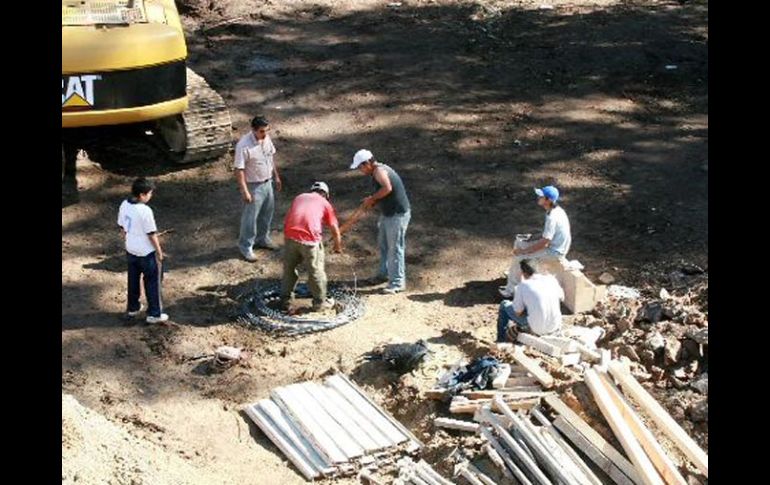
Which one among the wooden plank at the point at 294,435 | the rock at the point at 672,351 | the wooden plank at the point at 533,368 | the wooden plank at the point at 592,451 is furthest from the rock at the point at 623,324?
the wooden plank at the point at 294,435

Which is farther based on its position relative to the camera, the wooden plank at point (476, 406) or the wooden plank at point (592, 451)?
the wooden plank at point (476, 406)

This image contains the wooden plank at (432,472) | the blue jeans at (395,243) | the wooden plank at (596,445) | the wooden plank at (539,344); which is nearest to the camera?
Answer: the wooden plank at (596,445)

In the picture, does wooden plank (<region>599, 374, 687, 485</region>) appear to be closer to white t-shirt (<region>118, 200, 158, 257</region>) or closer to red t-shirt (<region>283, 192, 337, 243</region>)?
red t-shirt (<region>283, 192, 337, 243</region>)

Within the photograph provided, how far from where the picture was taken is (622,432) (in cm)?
838

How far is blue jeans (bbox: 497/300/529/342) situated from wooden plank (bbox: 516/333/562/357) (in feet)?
0.52

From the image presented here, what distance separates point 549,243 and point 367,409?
2.77 meters

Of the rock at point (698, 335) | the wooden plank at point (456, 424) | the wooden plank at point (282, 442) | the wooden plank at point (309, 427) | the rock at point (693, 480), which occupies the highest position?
the rock at point (698, 335)

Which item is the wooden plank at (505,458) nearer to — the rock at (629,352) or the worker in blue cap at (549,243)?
the rock at (629,352)

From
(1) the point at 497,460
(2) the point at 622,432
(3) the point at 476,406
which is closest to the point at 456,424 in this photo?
(3) the point at 476,406

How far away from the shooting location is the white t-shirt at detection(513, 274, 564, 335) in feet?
33.3

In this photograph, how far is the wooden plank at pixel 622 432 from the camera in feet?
26.3

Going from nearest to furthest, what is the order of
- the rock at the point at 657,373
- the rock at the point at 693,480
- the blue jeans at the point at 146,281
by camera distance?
the rock at the point at 693,480, the rock at the point at 657,373, the blue jeans at the point at 146,281

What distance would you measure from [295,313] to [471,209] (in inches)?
Answer: 125

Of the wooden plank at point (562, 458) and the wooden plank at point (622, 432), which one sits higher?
the wooden plank at point (622, 432)
